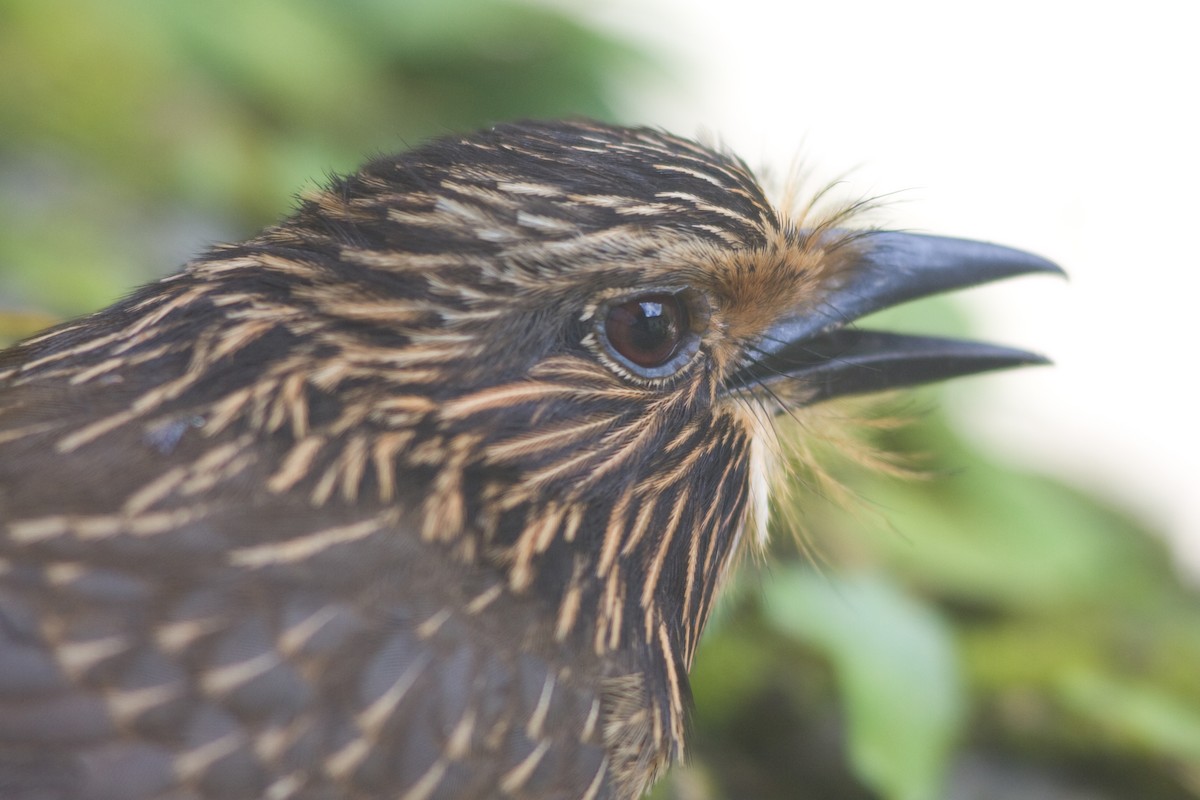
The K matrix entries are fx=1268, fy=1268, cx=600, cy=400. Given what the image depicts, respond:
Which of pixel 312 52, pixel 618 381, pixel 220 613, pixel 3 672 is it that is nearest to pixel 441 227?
pixel 618 381

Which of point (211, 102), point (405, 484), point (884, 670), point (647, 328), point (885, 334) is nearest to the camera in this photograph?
point (405, 484)

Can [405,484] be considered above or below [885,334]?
below

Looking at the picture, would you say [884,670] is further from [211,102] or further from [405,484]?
[211,102]

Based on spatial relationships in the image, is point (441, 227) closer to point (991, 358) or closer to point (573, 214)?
point (573, 214)

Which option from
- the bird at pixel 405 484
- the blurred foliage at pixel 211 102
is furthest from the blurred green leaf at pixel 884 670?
the blurred foliage at pixel 211 102

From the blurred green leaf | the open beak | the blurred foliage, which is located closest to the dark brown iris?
the open beak

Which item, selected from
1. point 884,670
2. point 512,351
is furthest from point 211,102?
point 884,670

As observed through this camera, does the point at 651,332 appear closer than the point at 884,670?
Yes
